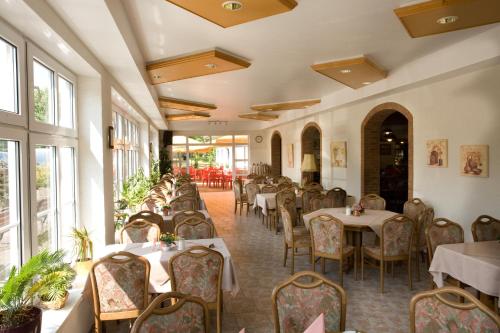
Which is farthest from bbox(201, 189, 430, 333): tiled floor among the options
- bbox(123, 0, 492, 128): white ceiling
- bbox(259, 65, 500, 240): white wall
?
bbox(123, 0, 492, 128): white ceiling

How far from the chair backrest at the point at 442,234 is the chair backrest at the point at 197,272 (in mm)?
2536

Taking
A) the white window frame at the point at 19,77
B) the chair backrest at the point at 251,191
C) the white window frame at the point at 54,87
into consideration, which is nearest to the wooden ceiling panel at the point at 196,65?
the white window frame at the point at 54,87

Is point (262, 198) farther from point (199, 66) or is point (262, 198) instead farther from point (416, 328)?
point (416, 328)

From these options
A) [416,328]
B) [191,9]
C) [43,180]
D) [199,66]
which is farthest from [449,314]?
[199,66]

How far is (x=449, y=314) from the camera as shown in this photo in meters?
2.20

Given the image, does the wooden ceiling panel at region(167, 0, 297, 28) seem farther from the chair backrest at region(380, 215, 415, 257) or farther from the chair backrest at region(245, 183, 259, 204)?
the chair backrest at region(245, 183, 259, 204)

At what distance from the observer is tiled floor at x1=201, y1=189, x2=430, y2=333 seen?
12.4 feet

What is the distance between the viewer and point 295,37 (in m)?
4.52

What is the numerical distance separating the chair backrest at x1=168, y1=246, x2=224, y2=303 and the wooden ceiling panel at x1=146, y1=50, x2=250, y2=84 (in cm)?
280

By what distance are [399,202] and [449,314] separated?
7.69 meters

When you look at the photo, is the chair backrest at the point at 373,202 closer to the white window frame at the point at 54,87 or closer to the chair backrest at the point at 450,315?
the chair backrest at the point at 450,315

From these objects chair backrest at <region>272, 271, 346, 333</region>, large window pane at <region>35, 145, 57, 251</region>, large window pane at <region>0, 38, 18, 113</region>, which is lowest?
chair backrest at <region>272, 271, 346, 333</region>

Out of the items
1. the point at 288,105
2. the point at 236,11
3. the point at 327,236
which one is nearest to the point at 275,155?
the point at 288,105

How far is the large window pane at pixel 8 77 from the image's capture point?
105 inches
